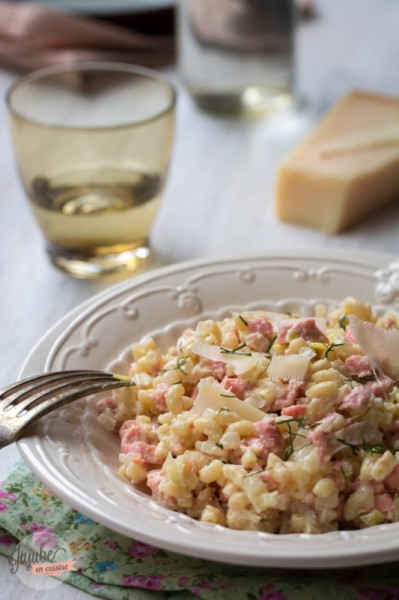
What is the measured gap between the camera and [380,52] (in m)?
3.53

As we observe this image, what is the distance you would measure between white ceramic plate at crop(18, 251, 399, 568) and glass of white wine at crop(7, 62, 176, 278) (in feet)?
1.16

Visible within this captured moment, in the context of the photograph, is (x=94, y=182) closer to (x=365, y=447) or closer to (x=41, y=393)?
(x=41, y=393)

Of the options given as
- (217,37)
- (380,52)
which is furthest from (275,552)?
(380,52)

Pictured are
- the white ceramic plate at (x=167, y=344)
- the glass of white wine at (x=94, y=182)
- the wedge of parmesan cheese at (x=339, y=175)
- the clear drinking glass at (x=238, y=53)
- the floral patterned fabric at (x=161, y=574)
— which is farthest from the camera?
the clear drinking glass at (x=238, y=53)

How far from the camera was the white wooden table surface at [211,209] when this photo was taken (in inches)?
86.2

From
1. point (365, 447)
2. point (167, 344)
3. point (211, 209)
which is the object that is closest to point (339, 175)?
point (211, 209)

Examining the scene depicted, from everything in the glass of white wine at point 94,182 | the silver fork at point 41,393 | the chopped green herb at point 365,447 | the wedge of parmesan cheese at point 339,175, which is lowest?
the wedge of parmesan cheese at point 339,175

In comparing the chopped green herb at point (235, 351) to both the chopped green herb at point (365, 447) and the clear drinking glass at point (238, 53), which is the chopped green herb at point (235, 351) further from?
the clear drinking glass at point (238, 53)

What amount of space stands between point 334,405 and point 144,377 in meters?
0.36

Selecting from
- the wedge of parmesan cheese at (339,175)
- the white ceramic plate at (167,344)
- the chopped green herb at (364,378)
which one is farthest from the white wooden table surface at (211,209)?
the chopped green herb at (364,378)

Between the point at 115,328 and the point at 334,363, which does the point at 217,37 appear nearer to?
the point at 115,328

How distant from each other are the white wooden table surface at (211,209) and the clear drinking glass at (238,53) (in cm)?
7

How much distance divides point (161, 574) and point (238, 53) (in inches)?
75.6

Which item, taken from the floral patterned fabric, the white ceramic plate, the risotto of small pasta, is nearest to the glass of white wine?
the white ceramic plate
